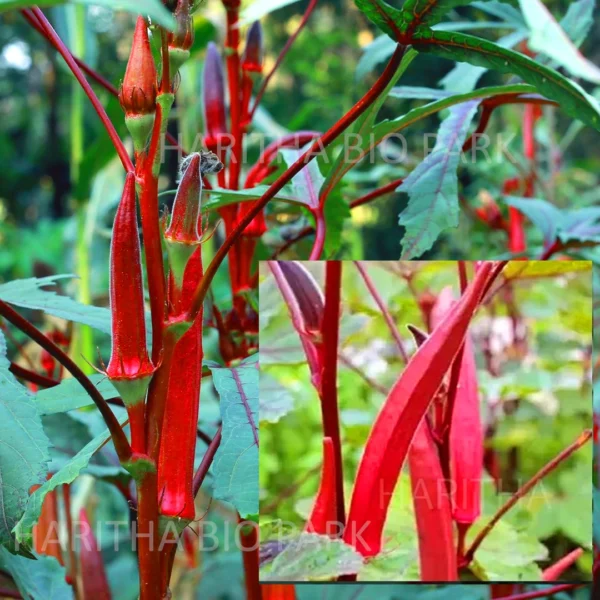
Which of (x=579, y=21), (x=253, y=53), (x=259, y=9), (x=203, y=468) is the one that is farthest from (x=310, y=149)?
(x=579, y=21)

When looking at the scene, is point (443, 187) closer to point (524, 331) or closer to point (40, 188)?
point (524, 331)

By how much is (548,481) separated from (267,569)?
18 centimetres

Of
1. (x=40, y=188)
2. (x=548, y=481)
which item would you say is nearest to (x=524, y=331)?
(x=548, y=481)

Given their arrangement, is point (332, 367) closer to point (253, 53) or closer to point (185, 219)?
point (185, 219)

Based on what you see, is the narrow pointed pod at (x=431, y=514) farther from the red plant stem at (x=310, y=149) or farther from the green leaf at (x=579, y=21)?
the green leaf at (x=579, y=21)

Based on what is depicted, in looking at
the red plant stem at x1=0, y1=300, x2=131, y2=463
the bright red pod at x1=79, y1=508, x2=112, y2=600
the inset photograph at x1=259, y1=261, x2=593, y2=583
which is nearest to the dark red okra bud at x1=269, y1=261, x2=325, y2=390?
the inset photograph at x1=259, y1=261, x2=593, y2=583

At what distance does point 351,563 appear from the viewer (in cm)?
35

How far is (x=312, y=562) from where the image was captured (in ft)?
1.14

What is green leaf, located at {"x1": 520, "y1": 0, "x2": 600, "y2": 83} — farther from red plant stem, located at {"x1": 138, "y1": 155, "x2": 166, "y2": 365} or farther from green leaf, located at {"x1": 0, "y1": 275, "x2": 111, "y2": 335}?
green leaf, located at {"x1": 0, "y1": 275, "x2": 111, "y2": 335}

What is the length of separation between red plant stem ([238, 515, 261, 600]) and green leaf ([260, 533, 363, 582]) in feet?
0.10

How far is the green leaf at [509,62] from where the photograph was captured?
29 cm

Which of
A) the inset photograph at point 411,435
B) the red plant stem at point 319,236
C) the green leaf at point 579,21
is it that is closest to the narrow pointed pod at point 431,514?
the inset photograph at point 411,435

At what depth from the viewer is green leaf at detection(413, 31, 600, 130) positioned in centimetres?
29

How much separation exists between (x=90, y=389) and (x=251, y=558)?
14cm
